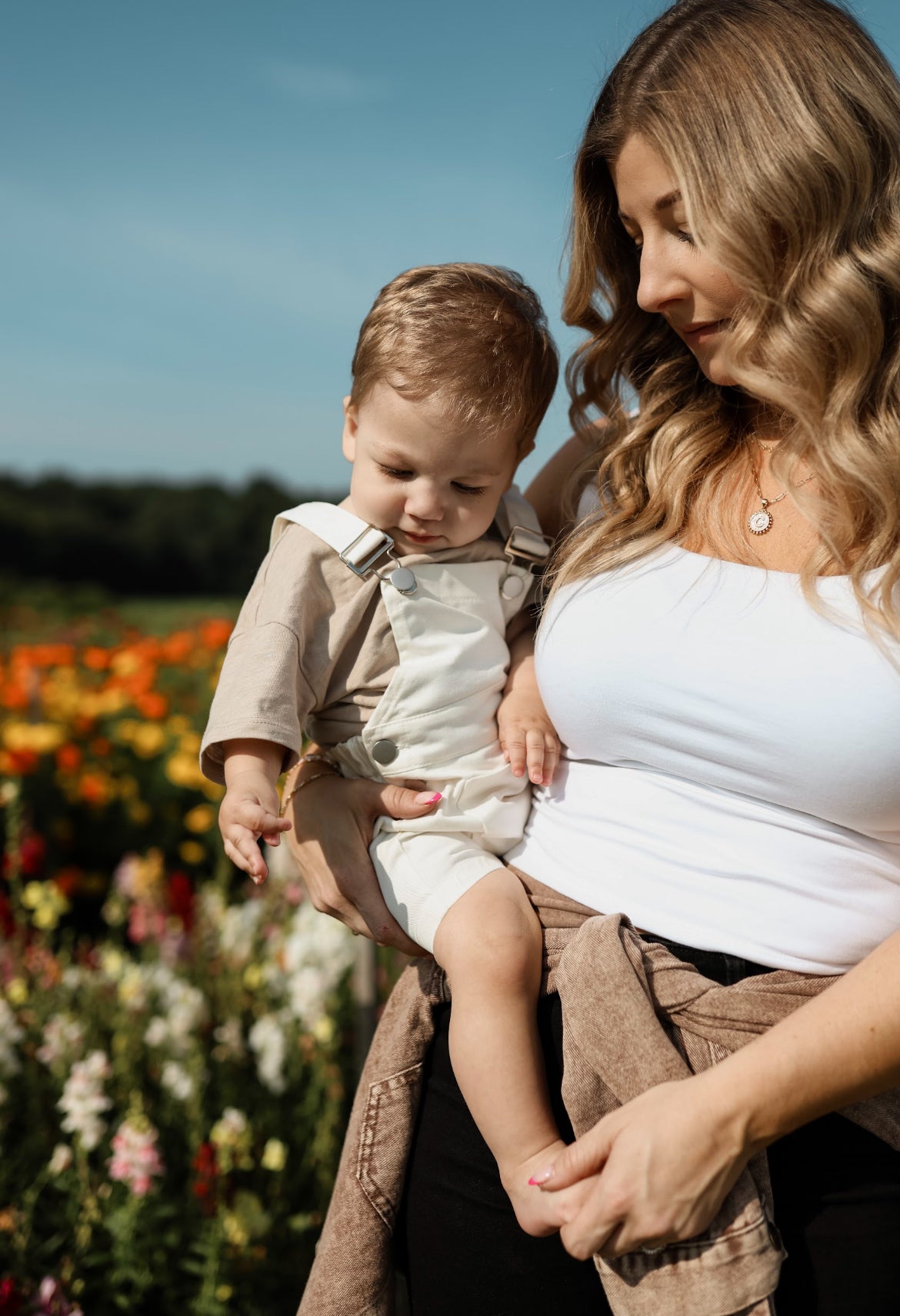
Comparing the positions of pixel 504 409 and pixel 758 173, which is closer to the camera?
pixel 758 173

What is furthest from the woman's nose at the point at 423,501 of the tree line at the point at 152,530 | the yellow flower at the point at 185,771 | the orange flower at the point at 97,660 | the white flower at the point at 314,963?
the tree line at the point at 152,530

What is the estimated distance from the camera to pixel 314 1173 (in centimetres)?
276

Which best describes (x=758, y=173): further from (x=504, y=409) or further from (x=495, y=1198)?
(x=495, y=1198)

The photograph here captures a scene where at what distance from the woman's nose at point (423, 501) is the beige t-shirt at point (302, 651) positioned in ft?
0.27

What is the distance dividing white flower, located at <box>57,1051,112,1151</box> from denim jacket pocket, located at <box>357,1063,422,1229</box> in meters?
1.08

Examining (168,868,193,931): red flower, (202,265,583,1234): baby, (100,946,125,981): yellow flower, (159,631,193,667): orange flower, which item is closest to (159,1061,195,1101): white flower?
(100,946,125,981): yellow flower

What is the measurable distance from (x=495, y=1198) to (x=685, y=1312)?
28 cm

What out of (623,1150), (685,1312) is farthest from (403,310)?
(685,1312)

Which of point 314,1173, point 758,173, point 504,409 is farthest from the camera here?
point 314,1173

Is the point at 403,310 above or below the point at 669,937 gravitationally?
above

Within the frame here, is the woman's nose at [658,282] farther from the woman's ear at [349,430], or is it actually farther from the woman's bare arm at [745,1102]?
the woman's bare arm at [745,1102]

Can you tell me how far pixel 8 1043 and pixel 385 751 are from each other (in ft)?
5.53

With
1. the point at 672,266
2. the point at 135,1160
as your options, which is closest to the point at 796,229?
the point at 672,266

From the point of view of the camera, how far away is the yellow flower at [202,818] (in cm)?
462
